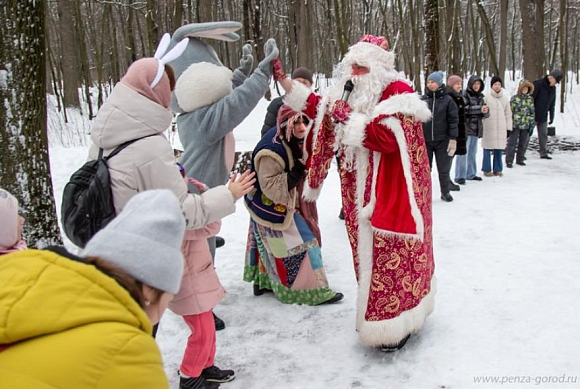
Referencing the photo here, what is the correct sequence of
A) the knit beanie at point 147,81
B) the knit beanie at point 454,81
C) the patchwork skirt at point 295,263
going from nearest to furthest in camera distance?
the knit beanie at point 147,81, the patchwork skirt at point 295,263, the knit beanie at point 454,81

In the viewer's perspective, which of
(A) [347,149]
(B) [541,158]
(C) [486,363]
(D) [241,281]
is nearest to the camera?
(C) [486,363]

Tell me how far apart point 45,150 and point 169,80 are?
226cm

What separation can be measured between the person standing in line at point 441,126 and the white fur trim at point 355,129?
4.22 meters

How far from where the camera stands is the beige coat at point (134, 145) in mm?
2168

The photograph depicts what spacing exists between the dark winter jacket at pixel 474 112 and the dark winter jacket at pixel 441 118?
139cm

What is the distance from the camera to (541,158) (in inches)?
405

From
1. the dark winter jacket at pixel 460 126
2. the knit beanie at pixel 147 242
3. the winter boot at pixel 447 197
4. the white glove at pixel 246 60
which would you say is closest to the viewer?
Answer: the knit beanie at pixel 147 242

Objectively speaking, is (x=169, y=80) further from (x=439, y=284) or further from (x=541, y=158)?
(x=541, y=158)

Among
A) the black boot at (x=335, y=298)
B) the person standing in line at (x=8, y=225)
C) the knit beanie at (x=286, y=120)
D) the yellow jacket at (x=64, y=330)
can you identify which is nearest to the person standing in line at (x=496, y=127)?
the black boot at (x=335, y=298)

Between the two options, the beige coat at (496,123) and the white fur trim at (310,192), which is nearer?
the white fur trim at (310,192)

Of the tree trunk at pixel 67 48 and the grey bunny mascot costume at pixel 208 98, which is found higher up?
the tree trunk at pixel 67 48

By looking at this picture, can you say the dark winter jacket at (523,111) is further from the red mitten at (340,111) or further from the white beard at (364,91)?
the red mitten at (340,111)

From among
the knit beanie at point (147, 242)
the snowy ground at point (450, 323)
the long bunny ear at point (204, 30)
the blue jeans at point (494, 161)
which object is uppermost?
the long bunny ear at point (204, 30)

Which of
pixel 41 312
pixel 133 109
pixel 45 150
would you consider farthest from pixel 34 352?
pixel 45 150
